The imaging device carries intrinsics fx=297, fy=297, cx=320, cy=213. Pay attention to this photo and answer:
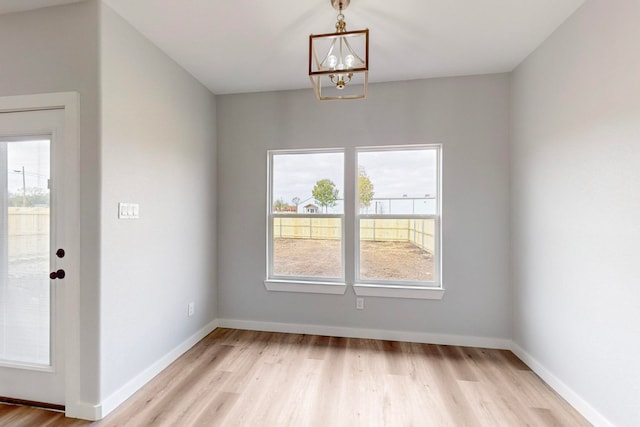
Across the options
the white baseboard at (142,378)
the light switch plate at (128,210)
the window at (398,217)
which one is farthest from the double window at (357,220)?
the light switch plate at (128,210)

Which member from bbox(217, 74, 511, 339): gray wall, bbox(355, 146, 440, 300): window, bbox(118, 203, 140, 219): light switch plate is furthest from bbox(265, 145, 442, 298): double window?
bbox(118, 203, 140, 219): light switch plate

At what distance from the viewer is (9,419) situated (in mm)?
1919

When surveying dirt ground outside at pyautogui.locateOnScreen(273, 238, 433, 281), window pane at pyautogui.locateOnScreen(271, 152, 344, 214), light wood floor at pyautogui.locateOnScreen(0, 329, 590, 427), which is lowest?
light wood floor at pyautogui.locateOnScreen(0, 329, 590, 427)

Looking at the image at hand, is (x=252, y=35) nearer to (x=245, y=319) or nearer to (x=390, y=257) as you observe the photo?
(x=390, y=257)

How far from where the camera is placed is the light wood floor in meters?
1.95

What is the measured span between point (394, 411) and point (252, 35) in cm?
298

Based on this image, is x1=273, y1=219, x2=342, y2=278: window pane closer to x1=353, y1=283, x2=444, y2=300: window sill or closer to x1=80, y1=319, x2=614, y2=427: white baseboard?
x1=353, y1=283, x2=444, y2=300: window sill

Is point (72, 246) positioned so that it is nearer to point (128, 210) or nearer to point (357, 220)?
point (128, 210)

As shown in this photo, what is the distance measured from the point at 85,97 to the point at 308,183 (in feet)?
6.82

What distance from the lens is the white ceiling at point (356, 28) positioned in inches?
79.6

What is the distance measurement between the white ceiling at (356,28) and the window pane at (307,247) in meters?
1.59

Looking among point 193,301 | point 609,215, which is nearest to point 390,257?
point 609,215

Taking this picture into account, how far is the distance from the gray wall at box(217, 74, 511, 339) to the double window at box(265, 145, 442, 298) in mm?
130

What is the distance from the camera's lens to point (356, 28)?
227 centimetres
